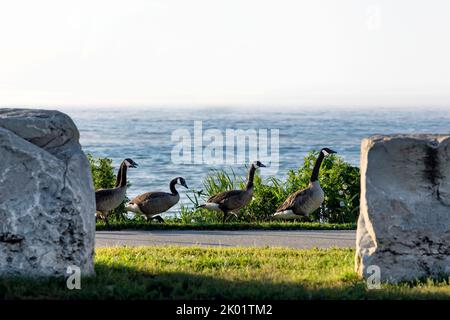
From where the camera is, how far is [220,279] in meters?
9.89

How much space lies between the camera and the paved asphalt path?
537 inches

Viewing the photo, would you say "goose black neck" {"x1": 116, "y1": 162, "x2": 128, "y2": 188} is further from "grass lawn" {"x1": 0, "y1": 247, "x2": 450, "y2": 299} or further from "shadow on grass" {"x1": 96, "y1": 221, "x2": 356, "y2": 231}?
"grass lawn" {"x1": 0, "y1": 247, "x2": 450, "y2": 299}

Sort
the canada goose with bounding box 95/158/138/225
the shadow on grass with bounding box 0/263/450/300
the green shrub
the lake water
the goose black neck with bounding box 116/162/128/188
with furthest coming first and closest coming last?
the lake water, the green shrub, the goose black neck with bounding box 116/162/128/188, the canada goose with bounding box 95/158/138/225, the shadow on grass with bounding box 0/263/450/300

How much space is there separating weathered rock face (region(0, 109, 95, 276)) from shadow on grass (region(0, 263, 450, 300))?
0.72ft

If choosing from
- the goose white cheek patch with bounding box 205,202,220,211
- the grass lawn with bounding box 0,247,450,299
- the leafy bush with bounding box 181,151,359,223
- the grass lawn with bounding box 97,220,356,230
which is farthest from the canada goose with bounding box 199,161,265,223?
the grass lawn with bounding box 0,247,450,299

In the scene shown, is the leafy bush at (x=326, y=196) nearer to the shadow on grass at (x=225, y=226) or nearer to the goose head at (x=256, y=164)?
the goose head at (x=256, y=164)

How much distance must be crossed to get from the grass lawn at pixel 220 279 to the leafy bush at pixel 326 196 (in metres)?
5.02

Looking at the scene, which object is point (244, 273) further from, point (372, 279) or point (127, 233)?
point (127, 233)

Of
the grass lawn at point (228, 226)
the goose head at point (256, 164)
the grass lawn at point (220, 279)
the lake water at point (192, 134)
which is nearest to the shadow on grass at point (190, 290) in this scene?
Result: the grass lawn at point (220, 279)

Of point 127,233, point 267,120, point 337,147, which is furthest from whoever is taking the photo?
point 267,120

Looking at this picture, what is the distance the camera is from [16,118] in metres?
9.84
